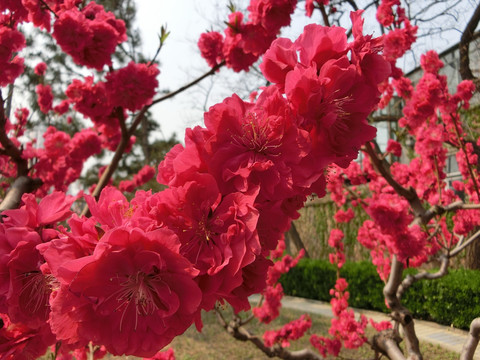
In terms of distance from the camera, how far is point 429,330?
6848 mm

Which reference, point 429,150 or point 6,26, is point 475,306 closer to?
point 429,150

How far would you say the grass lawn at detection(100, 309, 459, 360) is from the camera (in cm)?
552

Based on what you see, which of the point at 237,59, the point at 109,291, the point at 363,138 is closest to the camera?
the point at 109,291

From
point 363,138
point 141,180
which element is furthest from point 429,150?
point 141,180

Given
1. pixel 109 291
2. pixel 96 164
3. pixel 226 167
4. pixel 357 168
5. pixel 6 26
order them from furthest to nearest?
1. pixel 96 164
2. pixel 357 168
3. pixel 6 26
4. pixel 226 167
5. pixel 109 291

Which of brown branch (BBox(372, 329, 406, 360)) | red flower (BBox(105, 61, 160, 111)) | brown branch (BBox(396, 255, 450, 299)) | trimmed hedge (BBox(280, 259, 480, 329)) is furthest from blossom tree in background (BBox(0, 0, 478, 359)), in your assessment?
trimmed hedge (BBox(280, 259, 480, 329))

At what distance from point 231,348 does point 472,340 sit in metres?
4.76

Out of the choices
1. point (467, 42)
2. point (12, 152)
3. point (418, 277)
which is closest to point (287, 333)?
point (418, 277)

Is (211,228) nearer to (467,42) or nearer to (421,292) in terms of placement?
(467,42)

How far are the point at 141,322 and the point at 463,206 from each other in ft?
10.9

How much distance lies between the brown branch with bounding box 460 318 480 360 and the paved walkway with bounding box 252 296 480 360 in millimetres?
1884

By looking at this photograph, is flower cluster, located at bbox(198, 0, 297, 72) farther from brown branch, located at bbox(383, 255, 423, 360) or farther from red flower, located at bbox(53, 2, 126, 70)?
brown branch, located at bbox(383, 255, 423, 360)

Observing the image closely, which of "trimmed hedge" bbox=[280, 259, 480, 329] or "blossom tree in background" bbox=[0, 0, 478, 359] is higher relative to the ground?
"blossom tree in background" bbox=[0, 0, 478, 359]

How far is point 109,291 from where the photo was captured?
70 centimetres
